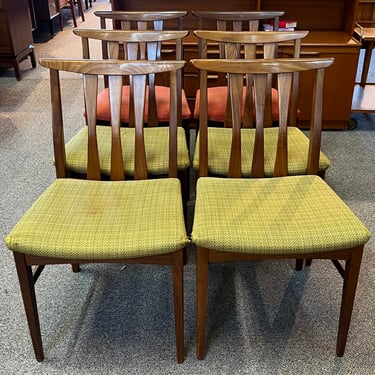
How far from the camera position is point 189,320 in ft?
5.47

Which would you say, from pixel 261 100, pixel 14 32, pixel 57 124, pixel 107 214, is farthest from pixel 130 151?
pixel 14 32

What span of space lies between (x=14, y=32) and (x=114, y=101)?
283 cm

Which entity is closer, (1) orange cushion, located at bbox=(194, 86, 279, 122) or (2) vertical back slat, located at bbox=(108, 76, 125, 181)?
(2) vertical back slat, located at bbox=(108, 76, 125, 181)

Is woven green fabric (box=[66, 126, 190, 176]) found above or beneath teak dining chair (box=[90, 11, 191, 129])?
beneath

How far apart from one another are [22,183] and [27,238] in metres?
1.32

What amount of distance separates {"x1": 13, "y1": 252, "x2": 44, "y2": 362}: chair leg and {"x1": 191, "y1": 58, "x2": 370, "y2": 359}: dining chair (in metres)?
0.52

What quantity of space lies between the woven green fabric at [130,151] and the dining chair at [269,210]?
6.7 inches

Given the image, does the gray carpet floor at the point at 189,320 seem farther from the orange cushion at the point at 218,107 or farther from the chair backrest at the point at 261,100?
the orange cushion at the point at 218,107

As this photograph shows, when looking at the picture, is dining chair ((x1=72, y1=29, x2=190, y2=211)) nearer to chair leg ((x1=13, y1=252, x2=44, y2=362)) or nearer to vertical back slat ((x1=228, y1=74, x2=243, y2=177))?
vertical back slat ((x1=228, y1=74, x2=243, y2=177))

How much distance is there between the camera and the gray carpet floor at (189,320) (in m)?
1.50

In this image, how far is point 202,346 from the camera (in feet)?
4.92

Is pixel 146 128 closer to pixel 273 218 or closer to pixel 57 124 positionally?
pixel 57 124

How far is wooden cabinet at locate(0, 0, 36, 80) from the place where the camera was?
12.5 feet

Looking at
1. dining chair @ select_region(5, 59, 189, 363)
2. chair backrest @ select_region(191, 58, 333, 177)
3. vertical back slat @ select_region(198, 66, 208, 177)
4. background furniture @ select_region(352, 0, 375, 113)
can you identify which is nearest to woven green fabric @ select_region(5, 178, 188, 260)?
dining chair @ select_region(5, 59, 189, 363)
